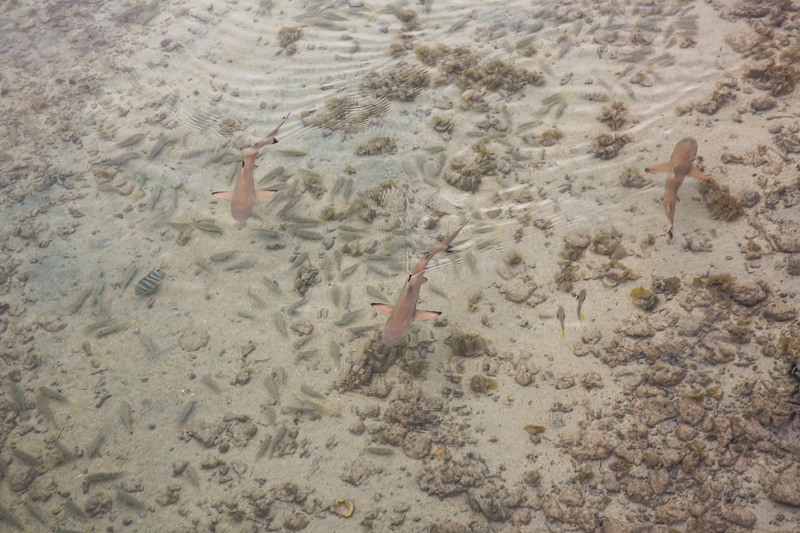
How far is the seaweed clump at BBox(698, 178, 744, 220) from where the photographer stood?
4.36m

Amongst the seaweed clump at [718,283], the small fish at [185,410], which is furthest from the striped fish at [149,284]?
the seaweed clump at [718,283]

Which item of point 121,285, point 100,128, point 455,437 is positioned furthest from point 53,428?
point 100,128

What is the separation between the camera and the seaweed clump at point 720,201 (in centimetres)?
436

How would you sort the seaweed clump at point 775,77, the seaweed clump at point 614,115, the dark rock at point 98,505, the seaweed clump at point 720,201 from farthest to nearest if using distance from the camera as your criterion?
the seaweed clump at point 614,115 < the seaweed clump at point 775,77 < the seaweed clump at point 720,201 < the dark rock at point 98,505

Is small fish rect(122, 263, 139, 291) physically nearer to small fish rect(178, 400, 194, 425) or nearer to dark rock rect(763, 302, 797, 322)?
Answer: small fish rect(178, 400, 194, 425)

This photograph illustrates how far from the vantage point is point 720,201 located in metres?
4.42

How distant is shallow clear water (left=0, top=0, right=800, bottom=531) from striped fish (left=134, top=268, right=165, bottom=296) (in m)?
0.14

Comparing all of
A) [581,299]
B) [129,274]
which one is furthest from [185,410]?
[581,299]

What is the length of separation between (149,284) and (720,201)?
21.4ft

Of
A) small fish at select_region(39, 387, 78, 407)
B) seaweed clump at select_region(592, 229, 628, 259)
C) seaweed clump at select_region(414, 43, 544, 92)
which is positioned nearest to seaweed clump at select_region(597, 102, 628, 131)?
seaweed clump at select_region(414, 43, 544, 92)

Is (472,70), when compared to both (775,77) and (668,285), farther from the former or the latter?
(668,285)

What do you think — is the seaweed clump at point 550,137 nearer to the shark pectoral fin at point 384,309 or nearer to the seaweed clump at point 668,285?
the seaweed clump at point 668,285

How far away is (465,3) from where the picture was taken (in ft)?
23.3

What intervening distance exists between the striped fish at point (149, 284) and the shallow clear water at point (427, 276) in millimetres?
137
